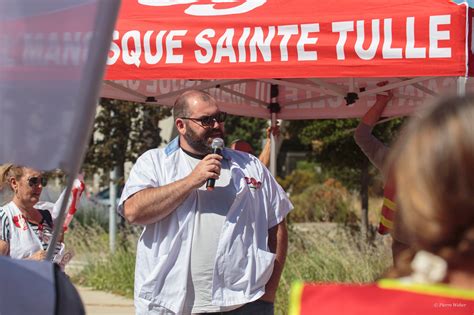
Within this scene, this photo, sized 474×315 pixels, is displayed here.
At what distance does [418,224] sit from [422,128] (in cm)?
18

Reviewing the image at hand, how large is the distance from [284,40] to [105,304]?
5.81 m

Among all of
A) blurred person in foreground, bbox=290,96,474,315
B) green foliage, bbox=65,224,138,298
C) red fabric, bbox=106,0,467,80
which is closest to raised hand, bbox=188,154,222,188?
red fabric, bbox=106,0,467,80

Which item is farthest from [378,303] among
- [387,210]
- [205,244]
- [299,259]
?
[299,259]

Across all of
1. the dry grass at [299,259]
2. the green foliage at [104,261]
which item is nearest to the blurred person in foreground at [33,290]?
the dry grass at [299,259]

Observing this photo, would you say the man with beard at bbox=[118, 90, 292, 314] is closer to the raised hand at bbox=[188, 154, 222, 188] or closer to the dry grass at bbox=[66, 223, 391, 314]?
the raised hand at bbox=[188, 154, 222, 188]

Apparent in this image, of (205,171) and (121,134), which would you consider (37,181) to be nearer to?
(205,171)

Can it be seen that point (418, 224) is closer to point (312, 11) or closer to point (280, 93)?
point (312, 11)

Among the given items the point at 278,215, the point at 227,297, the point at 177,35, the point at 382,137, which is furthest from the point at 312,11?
the point at 382,137

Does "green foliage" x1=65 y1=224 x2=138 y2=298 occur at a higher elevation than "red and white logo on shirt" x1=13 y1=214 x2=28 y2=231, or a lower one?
lower

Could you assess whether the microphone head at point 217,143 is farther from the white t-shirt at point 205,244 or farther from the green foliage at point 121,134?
the green foliage at point 121,134

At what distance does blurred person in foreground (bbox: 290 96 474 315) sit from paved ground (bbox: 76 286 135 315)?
26.1 feet

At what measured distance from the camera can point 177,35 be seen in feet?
16.6

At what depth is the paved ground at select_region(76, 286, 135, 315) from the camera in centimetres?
950

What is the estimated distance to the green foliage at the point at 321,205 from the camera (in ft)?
57.5
